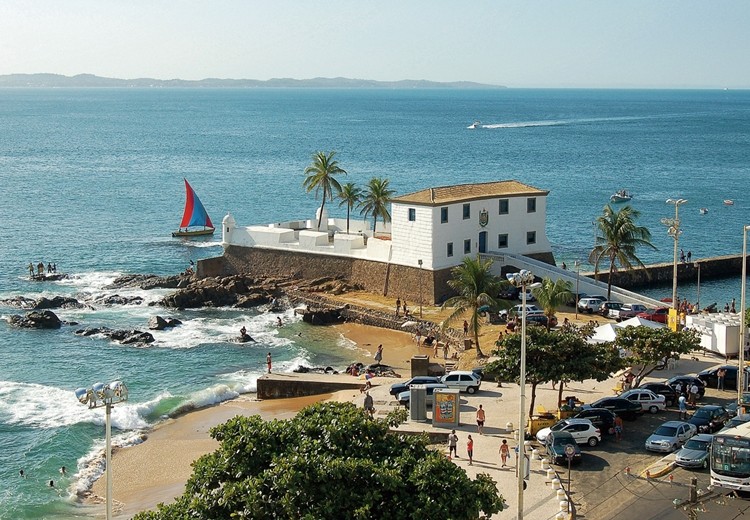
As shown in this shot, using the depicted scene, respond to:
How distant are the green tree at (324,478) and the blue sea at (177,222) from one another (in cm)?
1395

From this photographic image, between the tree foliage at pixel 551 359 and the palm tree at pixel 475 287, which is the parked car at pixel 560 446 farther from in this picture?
the palm tree at pixel 475 287

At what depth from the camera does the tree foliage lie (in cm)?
3378

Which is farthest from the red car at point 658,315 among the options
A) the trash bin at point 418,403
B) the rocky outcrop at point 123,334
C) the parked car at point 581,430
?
the rocky outcrop at point 123,334

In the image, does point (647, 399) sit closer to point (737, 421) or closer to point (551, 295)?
point (737, 421)

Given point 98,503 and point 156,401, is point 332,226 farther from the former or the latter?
point 98,503

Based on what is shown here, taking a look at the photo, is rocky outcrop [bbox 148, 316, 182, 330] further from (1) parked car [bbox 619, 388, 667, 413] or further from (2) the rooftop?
(1) parked car [bbox 619, 388, 667, 413]

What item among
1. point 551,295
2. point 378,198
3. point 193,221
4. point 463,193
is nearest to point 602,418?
point 551,295

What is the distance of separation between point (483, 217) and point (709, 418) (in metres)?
27.4

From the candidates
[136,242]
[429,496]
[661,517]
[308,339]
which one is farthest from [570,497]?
[136,242]

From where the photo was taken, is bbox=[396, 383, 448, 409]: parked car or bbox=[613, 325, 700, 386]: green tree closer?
bbox=[613, 325, 700, 386]: green tree

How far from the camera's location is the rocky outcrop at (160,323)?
2261 inches

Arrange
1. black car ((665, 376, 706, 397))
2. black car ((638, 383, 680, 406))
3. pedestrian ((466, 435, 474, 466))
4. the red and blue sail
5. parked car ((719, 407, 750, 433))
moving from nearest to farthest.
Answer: parked car ((719, 407, 750, 433))
pedestrian ((466, 435, 474, 466))
black car ((638, 383, 680, 406))
black car ((665, 376, 706, 397))
the red and blue sail

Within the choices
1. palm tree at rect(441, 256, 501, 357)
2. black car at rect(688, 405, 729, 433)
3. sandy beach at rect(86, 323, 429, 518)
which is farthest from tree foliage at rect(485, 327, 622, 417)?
palm tree at rect(441, 256, 501, 357)

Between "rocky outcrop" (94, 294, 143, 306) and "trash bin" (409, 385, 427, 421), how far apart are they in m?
32.4
